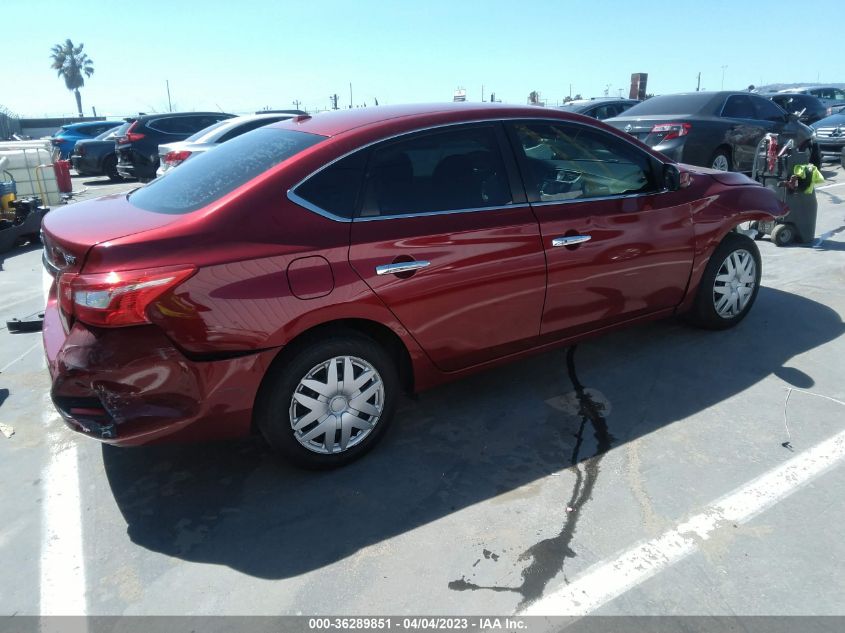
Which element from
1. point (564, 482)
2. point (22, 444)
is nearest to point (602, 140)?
point (564, 482)

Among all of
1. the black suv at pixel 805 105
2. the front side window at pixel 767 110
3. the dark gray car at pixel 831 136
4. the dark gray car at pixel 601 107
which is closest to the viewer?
the front side window at pixel 767 110

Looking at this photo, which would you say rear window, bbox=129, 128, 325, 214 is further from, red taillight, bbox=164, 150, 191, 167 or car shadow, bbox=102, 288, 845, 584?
red taillight, bbox=164, 150, 191, 167

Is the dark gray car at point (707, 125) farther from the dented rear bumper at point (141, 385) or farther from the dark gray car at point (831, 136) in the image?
the dented rear bumper at point (141, 385)

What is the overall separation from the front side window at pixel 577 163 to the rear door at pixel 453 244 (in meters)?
0.17

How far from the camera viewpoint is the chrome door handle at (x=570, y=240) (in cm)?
354

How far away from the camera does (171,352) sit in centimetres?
264

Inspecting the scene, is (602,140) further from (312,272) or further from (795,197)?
(795,197)

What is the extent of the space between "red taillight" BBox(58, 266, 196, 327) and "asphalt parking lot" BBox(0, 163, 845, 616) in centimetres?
96

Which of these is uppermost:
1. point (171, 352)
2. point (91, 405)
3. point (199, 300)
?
point (199, 300)

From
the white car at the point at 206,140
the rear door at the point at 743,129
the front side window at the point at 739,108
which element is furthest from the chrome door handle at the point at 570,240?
the front side window at the point at 739,108

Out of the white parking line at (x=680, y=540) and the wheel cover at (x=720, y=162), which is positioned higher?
the wheel cover at (x=720, y=162)

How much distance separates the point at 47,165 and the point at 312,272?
9.53 meters

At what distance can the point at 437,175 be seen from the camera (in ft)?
10.8

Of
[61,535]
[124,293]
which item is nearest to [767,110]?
[124,293]
